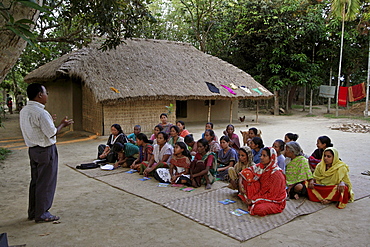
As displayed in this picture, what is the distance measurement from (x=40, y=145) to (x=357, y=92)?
63.6 ft

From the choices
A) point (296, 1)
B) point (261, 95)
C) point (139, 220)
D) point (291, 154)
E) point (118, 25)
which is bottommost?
point (139, 220)

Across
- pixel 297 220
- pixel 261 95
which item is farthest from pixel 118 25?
pixel 261 95

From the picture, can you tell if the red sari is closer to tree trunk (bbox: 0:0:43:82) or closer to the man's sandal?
the man's sandal

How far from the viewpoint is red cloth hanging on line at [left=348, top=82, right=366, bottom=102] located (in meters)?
18.2

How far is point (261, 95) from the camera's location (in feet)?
49.8

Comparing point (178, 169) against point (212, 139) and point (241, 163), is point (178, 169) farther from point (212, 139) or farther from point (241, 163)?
point (241, 163)

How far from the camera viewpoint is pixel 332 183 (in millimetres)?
4336

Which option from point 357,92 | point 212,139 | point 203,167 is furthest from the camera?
point 357,92

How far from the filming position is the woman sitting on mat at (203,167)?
5.04 meters

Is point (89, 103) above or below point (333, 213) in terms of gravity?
above

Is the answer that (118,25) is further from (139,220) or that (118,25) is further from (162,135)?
(139,220)

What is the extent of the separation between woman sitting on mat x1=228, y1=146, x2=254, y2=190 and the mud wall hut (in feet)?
22.1

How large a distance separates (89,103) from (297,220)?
9.53 meters

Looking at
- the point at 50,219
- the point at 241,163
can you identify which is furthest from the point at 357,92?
the point at 50,219
